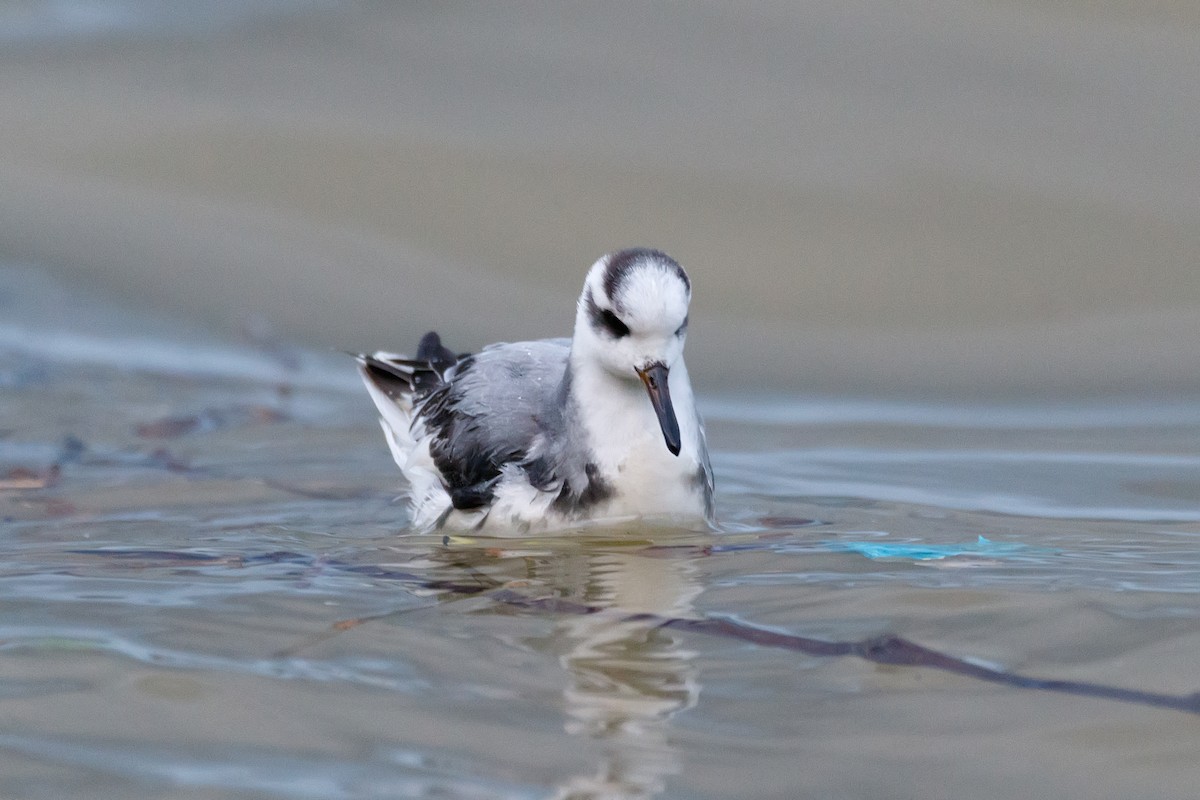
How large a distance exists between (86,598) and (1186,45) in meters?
7.30

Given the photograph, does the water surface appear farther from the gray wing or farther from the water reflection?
the gray wing

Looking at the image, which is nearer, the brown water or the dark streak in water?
the brown water

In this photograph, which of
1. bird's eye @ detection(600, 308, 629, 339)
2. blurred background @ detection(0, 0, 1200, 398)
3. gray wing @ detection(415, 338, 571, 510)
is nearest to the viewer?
bird's eye @ detection(600, 308, 629, 339)

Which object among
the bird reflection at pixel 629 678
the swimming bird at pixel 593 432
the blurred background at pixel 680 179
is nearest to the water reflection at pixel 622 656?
the bird reflection at pixel 629 678

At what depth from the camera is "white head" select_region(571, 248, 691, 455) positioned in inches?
187

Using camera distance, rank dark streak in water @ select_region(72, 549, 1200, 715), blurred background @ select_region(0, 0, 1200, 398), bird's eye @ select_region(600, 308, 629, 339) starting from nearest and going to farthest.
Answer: dark streak in water @ select_region(72, 549, 1200, 715) < bird's eye @ select_region(600, 308, 629, 339) < blurred background @ select_region(0, 0, 1200, 398)

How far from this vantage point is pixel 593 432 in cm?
509

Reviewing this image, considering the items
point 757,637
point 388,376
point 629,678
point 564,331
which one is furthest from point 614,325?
point 564,331

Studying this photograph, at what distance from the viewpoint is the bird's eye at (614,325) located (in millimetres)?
4906

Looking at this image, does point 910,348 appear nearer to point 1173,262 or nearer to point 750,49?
point 1173,262

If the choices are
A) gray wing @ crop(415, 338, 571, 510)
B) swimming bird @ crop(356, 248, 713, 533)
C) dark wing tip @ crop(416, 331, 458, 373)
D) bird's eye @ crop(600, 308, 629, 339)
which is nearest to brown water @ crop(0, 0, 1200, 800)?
swimming bird @ crop(356, 248, 713, 533)

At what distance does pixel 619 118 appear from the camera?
9430 mm

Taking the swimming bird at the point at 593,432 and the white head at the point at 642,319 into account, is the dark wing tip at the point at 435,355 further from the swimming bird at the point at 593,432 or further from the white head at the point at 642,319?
the white head at the point at 642,319

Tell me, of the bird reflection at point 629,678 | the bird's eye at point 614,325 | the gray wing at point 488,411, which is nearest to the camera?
the bird reflection at point 629,678
